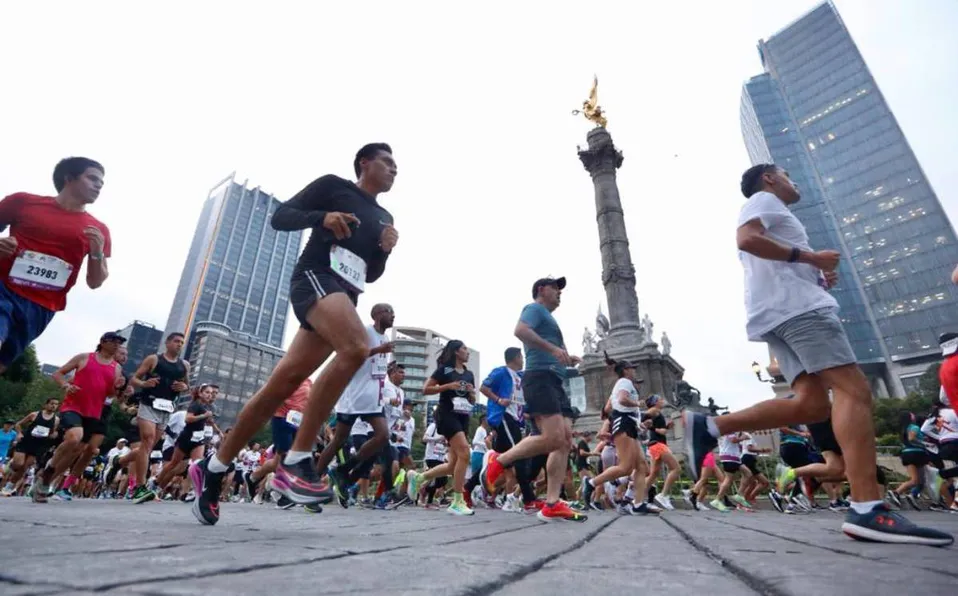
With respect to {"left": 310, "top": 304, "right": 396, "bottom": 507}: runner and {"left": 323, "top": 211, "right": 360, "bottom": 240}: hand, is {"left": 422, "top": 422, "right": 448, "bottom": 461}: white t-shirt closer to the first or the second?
{"left": 310, "top": 304, "right": 396, "bottom": 507}: runner

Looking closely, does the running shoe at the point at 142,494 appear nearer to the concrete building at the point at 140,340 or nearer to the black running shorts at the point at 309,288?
the black running shorts at the point at 309,288

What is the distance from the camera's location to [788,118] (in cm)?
7331

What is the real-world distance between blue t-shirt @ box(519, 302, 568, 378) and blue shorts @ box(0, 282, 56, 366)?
3.40 m

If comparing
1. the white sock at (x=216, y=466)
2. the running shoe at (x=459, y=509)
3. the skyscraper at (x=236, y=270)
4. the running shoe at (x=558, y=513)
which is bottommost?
the running shoe at (x=459, y=509)

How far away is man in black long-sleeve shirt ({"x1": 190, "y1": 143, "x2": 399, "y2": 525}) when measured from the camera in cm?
245

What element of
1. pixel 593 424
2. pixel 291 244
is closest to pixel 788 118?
pixel 593 424

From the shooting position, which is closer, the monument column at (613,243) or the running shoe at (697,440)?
the running shoe at (697,440)

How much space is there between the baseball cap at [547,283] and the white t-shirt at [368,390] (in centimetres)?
165

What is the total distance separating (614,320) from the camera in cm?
2644

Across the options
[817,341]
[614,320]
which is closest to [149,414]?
[817,341]

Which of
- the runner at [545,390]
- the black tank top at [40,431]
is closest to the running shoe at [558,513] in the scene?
the runner at [545,390]

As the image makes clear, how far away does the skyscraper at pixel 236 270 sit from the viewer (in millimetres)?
100062

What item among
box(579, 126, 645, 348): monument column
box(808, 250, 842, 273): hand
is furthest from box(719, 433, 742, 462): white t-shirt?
box(579, 126, 645, 348): monument column

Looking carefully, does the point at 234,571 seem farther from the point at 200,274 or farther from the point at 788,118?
the point at 200,274
